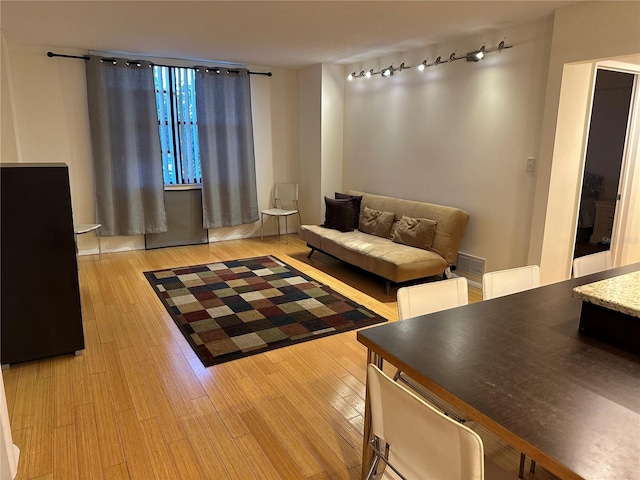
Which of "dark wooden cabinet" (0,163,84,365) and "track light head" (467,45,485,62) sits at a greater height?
"track light head" (467,45,485,62)

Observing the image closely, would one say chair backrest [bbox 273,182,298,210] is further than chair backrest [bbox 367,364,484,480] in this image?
Yes

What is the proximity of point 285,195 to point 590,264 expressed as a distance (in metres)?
4.67

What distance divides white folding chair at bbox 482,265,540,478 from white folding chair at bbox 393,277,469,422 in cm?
15

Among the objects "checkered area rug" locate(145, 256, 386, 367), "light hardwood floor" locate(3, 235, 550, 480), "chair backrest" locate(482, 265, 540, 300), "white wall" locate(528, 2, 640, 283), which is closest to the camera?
"light hardwood floor" locate(3, 235, 550, 480)

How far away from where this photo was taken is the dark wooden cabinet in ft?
8.48

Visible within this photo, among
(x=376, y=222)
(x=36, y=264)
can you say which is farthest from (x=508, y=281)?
(x=376, y=222)

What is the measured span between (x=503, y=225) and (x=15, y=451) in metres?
3.92

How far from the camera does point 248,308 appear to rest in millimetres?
3836

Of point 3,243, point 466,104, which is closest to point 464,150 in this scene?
point 466,104

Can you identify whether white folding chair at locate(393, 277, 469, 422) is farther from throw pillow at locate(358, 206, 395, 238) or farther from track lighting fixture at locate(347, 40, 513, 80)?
throw pillow at locate(358, 206, 395, 238)

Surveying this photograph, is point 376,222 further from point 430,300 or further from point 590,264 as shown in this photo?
point 430,300

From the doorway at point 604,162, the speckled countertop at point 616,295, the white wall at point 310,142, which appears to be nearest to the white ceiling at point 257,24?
the white wall at point 310,142

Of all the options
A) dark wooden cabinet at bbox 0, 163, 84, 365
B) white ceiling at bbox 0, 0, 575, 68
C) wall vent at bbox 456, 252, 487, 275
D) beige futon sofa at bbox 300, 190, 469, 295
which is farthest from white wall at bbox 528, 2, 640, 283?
dark wooden cabinet at bbox 0, 163, 84, 365

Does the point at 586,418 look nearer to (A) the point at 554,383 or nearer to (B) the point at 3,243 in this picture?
(A) the point at 554,383
